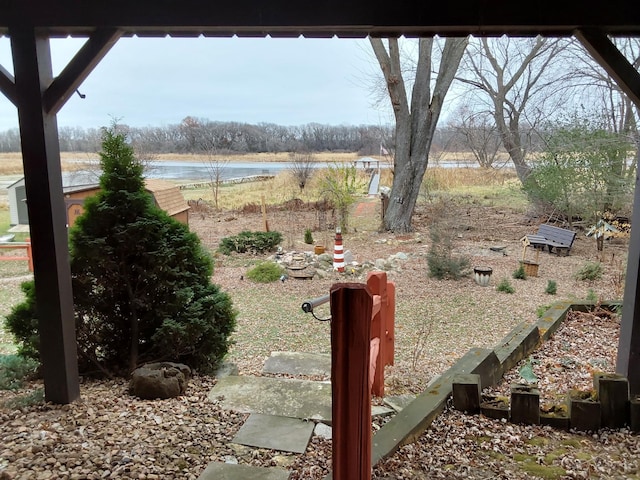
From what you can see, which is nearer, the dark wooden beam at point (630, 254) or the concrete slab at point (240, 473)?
the concrete slab at point (240, 473)

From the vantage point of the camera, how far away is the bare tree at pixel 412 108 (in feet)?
32.3

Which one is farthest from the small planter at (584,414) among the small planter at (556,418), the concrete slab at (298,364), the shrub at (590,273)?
the shrub at (590,273)

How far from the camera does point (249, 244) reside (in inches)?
347

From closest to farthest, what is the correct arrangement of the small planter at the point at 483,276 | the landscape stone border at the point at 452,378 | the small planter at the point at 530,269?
the landscape stone border at the point at 452,378
the small planter at the point at 483,276
the small planter at the point at 530,269

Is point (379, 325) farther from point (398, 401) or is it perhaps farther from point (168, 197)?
point (168, 197)

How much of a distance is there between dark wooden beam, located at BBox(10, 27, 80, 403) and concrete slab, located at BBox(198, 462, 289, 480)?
1.09 metres

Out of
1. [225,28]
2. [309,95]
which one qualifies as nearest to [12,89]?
[225,28]

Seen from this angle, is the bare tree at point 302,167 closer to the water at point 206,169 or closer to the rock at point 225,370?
the water at point 206,169

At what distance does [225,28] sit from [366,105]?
391 inches

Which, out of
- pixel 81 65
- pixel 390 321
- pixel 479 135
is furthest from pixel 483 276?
pixel 479 135

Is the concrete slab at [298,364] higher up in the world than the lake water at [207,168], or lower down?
lower down

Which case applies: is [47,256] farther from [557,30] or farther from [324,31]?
[557,30]

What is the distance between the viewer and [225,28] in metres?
2.14

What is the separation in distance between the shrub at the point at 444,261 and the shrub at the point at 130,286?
458 centimetres
